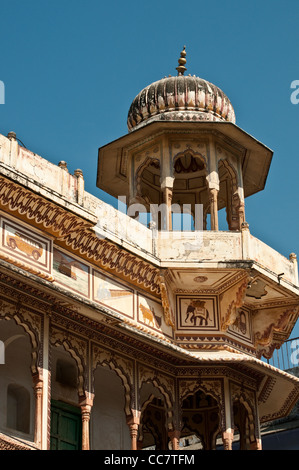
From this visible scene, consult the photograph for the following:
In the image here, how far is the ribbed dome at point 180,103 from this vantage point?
20938 mm

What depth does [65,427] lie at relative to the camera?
59.1ft

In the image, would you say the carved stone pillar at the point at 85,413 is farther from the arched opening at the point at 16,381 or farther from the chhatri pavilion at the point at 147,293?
the arched opening at the point at 16,381

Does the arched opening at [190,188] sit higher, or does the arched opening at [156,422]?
the arched opening at [190,188]

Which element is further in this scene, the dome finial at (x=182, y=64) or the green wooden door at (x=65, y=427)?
the dome finial at (x=182, y=64)

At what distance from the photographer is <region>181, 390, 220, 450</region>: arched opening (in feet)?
67.2

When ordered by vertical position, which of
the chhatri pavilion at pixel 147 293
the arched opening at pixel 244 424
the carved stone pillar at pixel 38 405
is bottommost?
the carved stone pillar at pixel 38 405

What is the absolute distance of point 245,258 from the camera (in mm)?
19031

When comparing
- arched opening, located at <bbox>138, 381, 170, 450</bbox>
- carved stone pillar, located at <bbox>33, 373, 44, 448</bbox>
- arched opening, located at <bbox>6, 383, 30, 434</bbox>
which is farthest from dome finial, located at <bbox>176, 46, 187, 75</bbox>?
carved stone pillar, located at <bbox>33, 373, 44, 448</bbox>

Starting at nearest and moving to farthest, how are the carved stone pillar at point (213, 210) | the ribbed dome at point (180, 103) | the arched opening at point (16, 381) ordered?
the arched opening at point (16, 381) → the carved stone pillar at point (213, 210) → the ribbed dome at point (180, 103)

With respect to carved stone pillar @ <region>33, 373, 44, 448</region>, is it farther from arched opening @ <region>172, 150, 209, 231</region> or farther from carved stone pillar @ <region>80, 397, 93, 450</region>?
arched opening @ <region>172, 150, 209, 231</region>

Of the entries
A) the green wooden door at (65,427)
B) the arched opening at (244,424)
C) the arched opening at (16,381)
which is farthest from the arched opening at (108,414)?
the arched opening at (244,424)

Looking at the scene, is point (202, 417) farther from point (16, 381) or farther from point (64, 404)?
point (16, 381)

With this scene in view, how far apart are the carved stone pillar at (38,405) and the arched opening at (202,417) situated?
5025mm

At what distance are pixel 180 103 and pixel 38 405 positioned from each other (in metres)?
7.27
